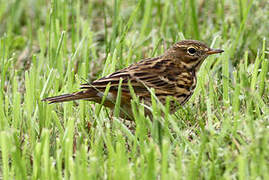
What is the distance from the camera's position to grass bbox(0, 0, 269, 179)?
12.0 feet

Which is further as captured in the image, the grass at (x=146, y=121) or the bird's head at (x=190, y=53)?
the bird's head at (x=190, y=53)

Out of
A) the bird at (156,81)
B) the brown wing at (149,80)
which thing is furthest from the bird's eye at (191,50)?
the brown wing at (149,80)

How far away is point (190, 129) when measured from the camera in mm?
4547

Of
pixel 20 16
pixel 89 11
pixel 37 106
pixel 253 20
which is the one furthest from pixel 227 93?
pixel 20 16

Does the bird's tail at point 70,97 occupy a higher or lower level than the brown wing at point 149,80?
lower

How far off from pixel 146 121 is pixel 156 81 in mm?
682

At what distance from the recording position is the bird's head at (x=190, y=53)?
548cm

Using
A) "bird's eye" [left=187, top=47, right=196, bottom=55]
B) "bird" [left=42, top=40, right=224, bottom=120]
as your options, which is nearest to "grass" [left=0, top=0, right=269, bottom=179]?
"bird" [left=42, top=40, right=224, bottom=120]

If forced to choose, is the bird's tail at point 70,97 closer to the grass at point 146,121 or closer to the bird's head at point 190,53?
the grass at point 146,121

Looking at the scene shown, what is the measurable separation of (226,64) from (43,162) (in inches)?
94.1

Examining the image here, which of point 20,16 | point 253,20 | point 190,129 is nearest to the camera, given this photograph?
point 190,129

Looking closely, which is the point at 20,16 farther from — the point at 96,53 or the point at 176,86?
the point at 176,86

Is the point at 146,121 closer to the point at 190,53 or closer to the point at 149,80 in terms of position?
the point at 149,80

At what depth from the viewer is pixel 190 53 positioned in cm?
549
